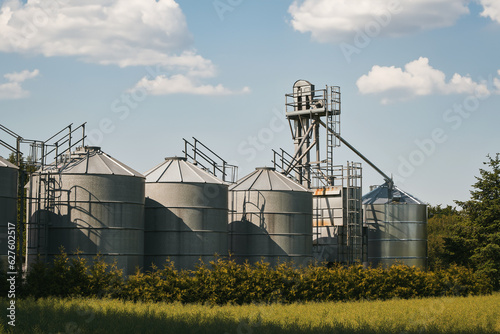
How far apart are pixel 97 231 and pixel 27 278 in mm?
3917

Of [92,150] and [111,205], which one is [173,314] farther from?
[92,150]

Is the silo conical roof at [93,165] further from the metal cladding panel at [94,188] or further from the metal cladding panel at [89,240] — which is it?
the metal cladding panel at [89,240]

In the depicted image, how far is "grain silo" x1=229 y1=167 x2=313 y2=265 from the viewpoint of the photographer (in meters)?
39.1

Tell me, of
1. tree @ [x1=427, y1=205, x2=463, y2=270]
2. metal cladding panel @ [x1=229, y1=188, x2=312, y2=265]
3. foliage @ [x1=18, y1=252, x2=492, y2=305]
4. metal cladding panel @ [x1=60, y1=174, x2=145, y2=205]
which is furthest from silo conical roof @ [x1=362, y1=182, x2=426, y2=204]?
metal cladding panel @ [x1=60, y1=174, x2=145, y2=205]

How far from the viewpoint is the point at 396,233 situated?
160 feet

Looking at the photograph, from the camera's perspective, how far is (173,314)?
79.3ft

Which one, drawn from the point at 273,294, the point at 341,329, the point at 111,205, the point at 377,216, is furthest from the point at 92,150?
the point at 377,216

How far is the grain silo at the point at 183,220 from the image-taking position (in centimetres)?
3425

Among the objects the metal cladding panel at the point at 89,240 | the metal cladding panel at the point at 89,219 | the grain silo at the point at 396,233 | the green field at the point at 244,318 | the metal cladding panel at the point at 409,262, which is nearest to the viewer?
the green field at the point at 244,318

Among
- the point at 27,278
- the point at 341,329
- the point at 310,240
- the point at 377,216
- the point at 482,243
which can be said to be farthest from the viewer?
the point at 377,216

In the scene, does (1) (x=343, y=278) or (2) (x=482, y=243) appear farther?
(2) (x=482, y=243)

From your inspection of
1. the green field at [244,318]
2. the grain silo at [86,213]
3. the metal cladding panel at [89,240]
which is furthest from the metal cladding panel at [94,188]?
the green field at [244,318]

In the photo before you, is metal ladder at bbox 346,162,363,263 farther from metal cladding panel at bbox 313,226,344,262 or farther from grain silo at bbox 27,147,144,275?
grain silo at bbox 27,147,144,275

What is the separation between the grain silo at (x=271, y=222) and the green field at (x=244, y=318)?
7879mm
